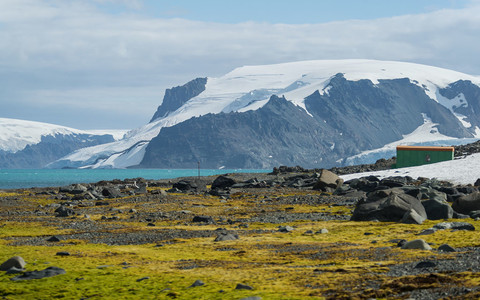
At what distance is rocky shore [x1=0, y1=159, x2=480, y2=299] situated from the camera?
56.9ft

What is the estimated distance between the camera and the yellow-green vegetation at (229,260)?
56.3 ft

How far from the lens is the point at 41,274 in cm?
2039

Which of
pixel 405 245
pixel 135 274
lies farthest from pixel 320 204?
pixel 135 274

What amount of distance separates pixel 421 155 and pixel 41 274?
77722mm

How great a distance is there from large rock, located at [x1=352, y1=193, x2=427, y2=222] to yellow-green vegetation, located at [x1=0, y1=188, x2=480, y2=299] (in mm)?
987

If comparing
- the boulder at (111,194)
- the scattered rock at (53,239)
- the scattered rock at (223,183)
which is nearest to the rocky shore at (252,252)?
the scattered rock at (53,239)

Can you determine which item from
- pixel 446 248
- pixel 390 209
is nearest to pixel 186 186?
pixel 390 209

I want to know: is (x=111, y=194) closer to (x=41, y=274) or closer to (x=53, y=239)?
(x=53, y=239)

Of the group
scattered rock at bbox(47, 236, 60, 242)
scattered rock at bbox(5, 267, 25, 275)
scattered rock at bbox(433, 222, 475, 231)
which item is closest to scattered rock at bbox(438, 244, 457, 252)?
scattered rock at bbox(433, 222, 475, 231)

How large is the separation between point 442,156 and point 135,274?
248ft

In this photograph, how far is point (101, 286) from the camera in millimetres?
18938

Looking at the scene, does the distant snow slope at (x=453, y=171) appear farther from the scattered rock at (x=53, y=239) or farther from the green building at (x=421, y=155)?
the scattered rock at (x=53, y=239)

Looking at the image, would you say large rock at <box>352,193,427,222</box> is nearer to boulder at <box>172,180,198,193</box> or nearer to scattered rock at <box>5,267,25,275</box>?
scattered rock at <box>5,267,25,275</box>

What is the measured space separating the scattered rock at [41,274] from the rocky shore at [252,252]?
0.18ft
